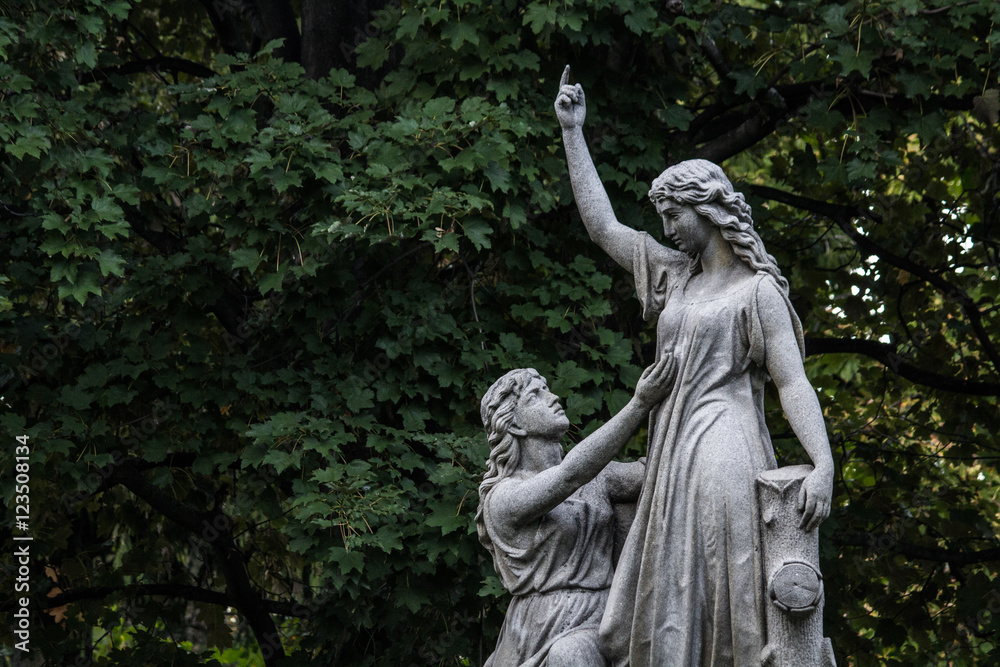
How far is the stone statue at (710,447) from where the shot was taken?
15.8ft

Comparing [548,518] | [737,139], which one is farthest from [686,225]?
[737,139]

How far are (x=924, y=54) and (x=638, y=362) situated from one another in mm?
2633

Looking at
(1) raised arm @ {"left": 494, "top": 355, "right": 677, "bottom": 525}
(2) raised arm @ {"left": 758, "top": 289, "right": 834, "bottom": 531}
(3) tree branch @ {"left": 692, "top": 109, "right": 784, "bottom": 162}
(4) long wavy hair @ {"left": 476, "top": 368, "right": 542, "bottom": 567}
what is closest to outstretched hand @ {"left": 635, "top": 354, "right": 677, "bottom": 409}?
(1) raised arm @ {"left": 494, "top": 355, "right": 677, "bottom": 525}

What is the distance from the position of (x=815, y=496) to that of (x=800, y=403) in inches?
14.7

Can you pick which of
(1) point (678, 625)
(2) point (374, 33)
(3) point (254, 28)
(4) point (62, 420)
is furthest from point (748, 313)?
(3) point (254, 28)

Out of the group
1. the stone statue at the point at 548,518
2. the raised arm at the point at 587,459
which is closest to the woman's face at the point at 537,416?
the stone statue at the point at 548,518

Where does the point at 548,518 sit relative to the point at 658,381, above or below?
below

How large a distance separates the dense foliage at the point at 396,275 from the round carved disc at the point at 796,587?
11.3ft

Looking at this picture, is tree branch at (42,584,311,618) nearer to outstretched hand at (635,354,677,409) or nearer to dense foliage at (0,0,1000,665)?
dense foliage at (0,0,1000,665)

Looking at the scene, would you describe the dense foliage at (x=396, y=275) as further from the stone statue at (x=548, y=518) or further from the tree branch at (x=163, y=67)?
the stone statue at (x=548, y=518)

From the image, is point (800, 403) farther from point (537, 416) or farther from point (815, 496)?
point (537, 416)

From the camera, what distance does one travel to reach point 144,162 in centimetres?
957

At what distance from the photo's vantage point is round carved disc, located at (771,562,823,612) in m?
4.68

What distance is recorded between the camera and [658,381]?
5.06 m
